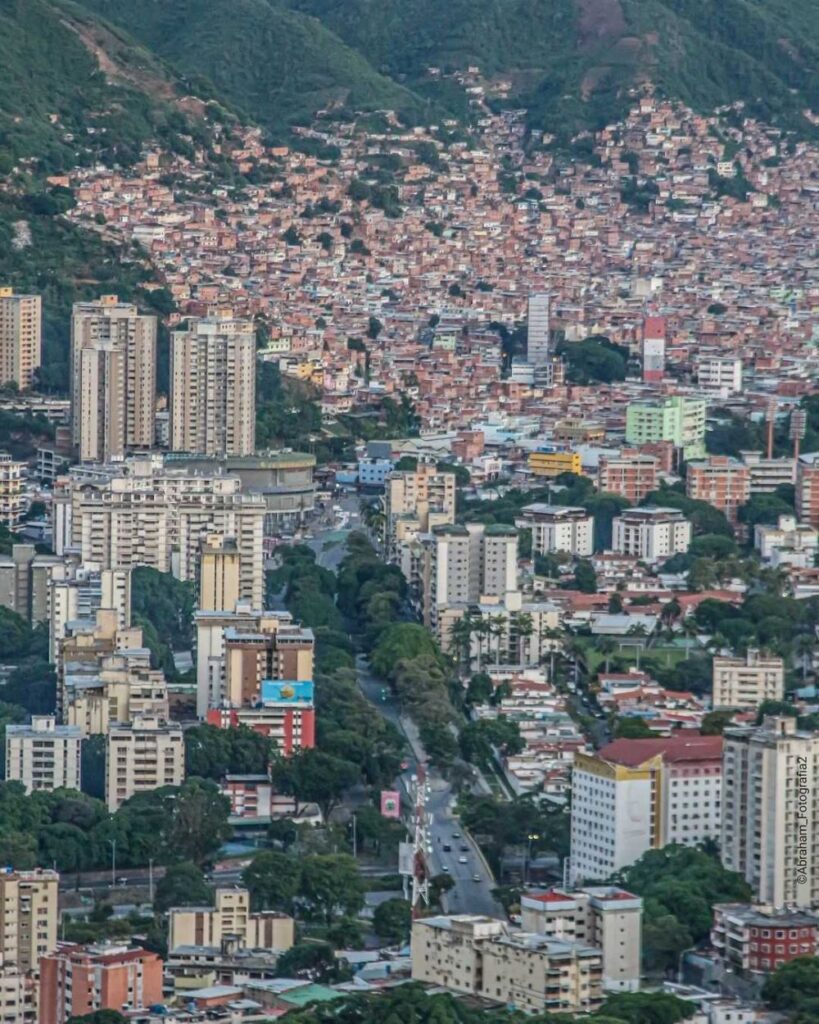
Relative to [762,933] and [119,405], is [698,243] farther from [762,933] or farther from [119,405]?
[762,933]

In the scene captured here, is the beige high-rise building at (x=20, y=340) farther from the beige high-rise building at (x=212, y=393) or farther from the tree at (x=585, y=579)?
the tree at (x=585, y=579)

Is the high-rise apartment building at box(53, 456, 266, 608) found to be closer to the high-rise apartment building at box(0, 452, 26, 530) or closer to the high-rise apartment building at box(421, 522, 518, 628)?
the high-rise apartment building at box(421, 522, 518, 628)

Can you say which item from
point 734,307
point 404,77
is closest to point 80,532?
point 734,307

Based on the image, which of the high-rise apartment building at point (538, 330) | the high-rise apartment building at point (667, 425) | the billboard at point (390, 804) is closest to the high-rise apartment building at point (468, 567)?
the billboard at point (390, 804)

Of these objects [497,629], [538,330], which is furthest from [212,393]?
[538,330]

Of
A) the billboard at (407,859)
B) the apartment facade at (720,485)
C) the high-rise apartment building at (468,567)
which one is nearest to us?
the billboard at (407,859)
